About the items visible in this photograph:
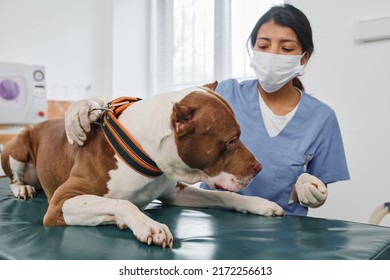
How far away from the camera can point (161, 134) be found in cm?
103

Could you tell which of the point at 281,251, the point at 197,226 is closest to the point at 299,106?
the point at 197,226

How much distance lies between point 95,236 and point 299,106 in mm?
975

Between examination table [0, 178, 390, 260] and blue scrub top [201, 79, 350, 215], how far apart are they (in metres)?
0.37

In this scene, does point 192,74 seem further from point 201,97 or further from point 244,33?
point 201,97

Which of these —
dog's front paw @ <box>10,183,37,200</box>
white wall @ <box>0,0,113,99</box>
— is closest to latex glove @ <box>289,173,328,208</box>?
dog's front paw @ <box>10,183,37,200</box>

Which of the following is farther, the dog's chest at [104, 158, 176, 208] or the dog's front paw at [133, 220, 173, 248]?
the dog's chest at [104, 158, 176, 208]

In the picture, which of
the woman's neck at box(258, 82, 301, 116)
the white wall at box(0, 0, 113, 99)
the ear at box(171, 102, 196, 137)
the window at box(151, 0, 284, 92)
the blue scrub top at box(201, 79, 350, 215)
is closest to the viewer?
the ear at box(171, 102, 196, 137)

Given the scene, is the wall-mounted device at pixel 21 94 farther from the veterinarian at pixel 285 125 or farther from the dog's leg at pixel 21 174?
the veterinarian at pixel 285 125

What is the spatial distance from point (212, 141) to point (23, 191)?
34.4 inches

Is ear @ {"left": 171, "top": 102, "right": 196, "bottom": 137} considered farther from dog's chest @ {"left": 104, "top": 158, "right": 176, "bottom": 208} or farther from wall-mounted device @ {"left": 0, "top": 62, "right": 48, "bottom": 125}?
wall-mounted device @ {"left": 0, "top": 62, "right": 48, "bottom": 125}

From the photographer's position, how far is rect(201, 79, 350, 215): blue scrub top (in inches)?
58.6

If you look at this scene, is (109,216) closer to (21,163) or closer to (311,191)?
(311,191)

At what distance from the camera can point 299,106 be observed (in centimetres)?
155

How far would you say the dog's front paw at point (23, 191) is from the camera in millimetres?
1498
